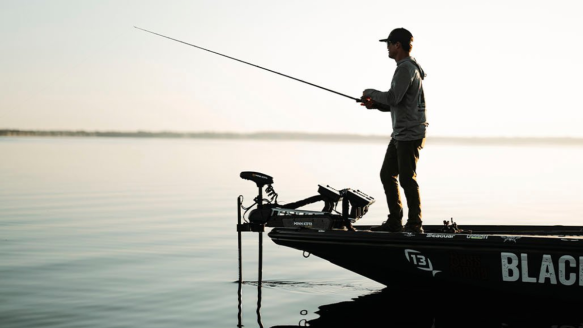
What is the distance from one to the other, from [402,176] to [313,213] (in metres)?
1.09

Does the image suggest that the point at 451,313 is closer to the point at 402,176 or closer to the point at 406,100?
the point at 402,176

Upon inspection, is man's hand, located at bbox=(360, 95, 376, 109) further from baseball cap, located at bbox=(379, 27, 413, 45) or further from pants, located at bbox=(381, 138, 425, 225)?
baseball cap, located at bbox=(379, 27, 413, 45)

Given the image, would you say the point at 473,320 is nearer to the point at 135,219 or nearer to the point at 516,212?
the point at 135,219

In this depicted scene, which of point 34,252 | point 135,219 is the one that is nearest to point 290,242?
point 34,252

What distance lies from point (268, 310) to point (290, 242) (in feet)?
2.69

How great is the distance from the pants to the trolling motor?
293mm

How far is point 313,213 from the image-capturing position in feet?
28.6

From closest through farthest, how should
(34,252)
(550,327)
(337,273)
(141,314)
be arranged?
(550,327) < (141,314) < (337,273) < (34,252)

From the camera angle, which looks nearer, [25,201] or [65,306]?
[65,306]

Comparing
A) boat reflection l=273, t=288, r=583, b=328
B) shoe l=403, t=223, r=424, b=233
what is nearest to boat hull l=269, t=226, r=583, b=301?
boat reflection l=273, t=288, r=583, b=328

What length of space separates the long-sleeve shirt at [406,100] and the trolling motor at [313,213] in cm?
87

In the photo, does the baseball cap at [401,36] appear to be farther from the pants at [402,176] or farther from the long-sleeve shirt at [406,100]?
→ the pants at [402,176]

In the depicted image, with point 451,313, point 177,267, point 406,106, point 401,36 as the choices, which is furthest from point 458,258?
point 177,267

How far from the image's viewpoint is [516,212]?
19656mm
